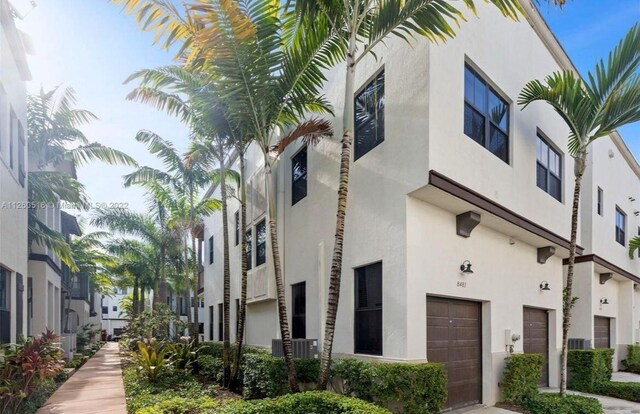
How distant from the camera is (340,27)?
24.5 feet

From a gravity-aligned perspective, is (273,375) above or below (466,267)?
below

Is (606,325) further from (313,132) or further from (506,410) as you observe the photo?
(313,132)

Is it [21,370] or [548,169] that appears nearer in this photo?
[21,370]

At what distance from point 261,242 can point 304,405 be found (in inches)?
384

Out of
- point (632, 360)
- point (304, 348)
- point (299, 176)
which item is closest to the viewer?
point (304, 348)

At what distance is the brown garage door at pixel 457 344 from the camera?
8.86 metres

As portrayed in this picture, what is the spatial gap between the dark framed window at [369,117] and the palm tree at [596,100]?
357 cm

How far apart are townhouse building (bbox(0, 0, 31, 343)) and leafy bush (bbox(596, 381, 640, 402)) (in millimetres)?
15565

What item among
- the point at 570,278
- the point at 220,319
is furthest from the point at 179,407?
the point at 220,319

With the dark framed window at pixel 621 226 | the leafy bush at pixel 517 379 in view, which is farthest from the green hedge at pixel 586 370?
the dark framed window at pixel 621 226

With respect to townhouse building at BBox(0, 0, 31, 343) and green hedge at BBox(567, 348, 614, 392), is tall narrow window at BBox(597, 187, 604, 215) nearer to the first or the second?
green hedge at BBox(567, 348, 614, 392)

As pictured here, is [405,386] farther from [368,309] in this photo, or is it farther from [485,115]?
[485,115]

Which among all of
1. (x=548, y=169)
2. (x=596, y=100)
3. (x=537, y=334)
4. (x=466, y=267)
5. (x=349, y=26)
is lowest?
(x=537, y=334)

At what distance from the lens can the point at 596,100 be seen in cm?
923
